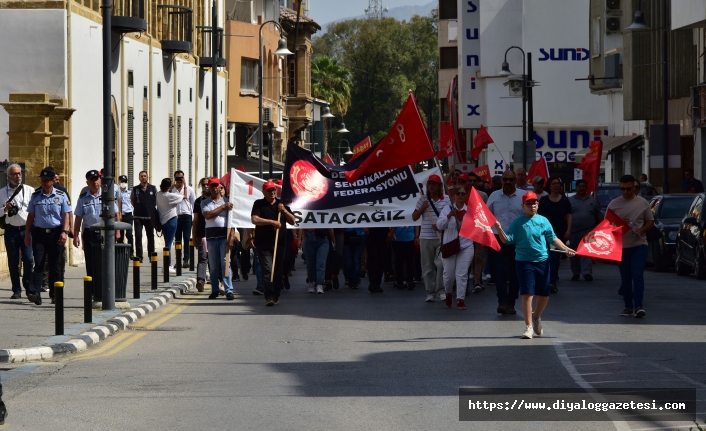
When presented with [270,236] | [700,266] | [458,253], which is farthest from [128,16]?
[458,253]

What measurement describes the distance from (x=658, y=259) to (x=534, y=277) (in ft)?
38.9

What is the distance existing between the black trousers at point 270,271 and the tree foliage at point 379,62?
86.2m

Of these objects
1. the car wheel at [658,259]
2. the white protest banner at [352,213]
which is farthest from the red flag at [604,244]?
the car wheel at [658,259]

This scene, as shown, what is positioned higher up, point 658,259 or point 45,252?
point 45,252

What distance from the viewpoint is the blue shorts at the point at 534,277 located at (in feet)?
47.4

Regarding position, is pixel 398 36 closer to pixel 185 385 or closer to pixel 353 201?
pixel 353 201

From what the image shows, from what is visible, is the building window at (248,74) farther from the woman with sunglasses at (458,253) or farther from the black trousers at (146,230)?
the woman with sunglasses at (458,253)

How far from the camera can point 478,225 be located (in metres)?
16.1

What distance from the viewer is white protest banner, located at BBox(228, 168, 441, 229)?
69.8ft

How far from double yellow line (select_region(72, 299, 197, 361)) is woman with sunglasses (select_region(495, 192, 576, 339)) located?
175 inches

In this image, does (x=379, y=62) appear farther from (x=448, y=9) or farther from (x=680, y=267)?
(x=680, y=267)

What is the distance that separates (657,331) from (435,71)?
9998 cm

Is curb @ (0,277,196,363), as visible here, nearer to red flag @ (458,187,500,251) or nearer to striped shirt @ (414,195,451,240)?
striped shirt @ (414,195,451,240)

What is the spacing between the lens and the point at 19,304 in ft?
60.0
